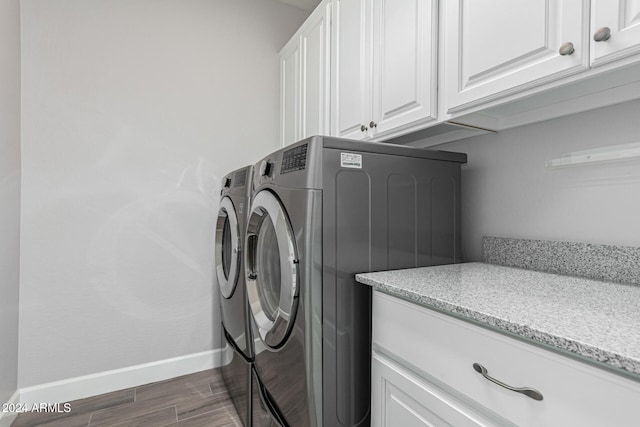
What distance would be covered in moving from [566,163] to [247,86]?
2144 millimetres

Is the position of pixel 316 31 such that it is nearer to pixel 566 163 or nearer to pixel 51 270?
pixel 566 163

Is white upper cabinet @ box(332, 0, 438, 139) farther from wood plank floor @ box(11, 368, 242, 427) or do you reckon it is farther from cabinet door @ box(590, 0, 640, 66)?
wood plank floor @ box(11, 368, 242, 427)

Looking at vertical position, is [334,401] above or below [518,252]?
below

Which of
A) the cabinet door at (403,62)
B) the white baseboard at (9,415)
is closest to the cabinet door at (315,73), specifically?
the cabinet door at (403,62)

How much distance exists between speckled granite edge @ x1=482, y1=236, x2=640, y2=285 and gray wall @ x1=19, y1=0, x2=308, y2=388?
185 cm

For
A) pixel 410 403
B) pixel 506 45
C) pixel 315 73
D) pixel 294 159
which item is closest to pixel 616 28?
pixel 506 45

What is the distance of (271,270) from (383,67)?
1020 mm

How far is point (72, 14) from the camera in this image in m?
1.99

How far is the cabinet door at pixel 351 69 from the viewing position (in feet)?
5.10

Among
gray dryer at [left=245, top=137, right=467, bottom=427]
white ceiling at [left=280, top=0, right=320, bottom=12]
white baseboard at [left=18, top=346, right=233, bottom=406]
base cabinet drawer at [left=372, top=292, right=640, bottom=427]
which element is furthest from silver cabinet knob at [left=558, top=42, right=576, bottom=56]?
white ceiling at [left=280, top=0, right=320, bottom=12]

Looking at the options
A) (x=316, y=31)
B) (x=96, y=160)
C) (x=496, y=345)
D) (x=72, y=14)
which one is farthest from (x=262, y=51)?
(x=496, y=345)

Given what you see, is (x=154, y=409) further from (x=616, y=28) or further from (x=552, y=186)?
(x=616, y=28)

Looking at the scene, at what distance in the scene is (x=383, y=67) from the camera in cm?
144

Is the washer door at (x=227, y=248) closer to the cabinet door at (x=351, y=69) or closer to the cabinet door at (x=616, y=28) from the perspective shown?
the cabinet door at (x=351, y=69)
